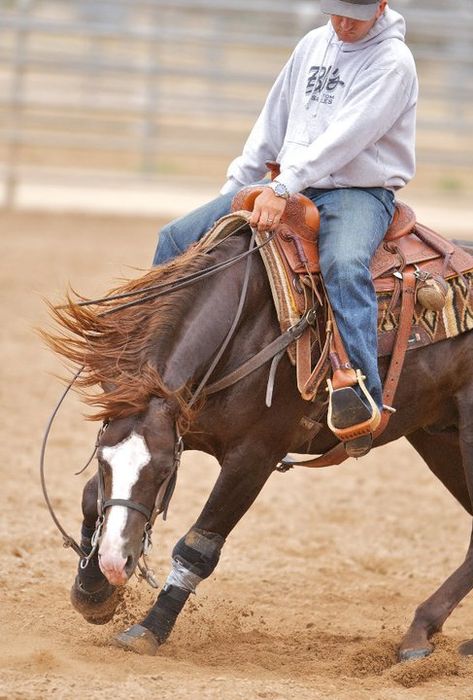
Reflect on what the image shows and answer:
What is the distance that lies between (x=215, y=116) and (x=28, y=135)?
2613 mm

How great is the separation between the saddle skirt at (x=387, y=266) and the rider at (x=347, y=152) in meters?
0.07

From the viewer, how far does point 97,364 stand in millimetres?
3713

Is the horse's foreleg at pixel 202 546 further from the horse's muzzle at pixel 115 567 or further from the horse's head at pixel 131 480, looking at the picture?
the horse's muzzle at pixel 115 567

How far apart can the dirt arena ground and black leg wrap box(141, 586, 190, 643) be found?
10 centimetres

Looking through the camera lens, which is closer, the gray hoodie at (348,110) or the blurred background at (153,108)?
the gray hoodie at (348,110)

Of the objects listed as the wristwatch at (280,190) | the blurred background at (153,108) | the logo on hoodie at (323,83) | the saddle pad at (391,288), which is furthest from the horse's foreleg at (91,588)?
the blurred background at (153,108)

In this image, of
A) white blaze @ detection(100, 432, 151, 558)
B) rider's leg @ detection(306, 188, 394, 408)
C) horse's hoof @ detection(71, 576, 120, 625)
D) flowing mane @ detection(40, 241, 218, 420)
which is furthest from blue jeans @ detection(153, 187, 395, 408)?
horse's hoof @ detection(71, 576, 120, 625)

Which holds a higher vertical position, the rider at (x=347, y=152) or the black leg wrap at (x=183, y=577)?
the rider at (x=347, y=152)

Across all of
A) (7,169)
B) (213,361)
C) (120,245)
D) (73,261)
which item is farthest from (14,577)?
(7,169)

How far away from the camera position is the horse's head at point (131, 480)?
136 inches

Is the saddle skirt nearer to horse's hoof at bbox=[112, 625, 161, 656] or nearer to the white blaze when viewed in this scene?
the white blaze

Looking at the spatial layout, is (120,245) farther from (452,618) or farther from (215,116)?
(452,618)

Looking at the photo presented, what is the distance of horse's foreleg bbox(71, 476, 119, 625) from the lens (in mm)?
3926

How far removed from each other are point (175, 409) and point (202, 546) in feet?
1.85
